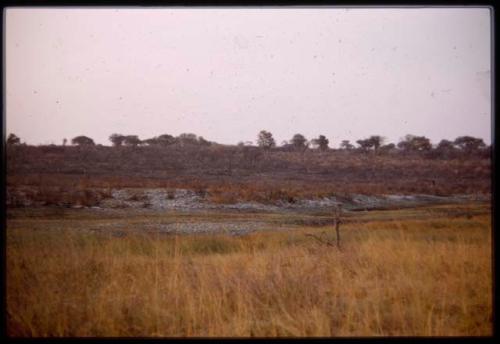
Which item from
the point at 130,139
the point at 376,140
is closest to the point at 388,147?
the point at 376,140

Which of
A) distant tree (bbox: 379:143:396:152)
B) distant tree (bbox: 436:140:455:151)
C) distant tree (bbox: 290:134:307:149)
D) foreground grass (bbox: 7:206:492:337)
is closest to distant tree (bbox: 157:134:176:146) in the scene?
distant tree (bbox: 290:134:307:149)

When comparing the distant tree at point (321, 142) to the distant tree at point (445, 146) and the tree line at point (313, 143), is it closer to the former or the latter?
the tree line at point (313, 143)

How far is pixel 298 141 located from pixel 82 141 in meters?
30.0

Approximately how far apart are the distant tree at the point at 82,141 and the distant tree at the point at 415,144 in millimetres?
41363

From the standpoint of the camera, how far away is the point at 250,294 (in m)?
4.83

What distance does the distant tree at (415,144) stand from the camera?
5128 centimetres

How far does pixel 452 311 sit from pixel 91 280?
4.75 metres

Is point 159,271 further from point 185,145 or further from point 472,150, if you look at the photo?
point 472,150

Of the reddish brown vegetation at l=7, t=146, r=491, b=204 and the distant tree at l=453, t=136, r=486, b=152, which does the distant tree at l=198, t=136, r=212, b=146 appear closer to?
the reddish brown vegetation at l=7, t=146, r=491, b=204

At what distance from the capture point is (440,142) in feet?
170

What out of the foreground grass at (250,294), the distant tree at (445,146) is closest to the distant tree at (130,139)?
the distant tree at (445,146)

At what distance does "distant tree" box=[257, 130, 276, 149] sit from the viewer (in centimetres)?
5191

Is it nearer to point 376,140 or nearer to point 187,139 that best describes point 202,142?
point 187,139

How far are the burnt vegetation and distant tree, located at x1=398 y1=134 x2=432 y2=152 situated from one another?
0.13 metres
